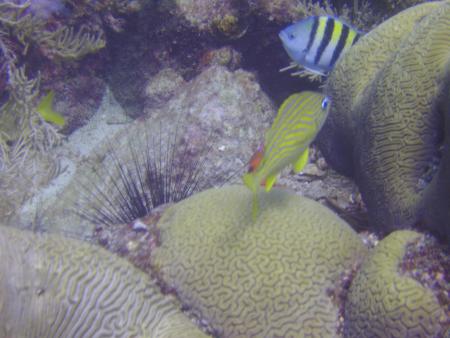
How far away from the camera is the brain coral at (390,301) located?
1941 mm

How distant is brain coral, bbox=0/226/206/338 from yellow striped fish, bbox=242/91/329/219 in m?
1.02

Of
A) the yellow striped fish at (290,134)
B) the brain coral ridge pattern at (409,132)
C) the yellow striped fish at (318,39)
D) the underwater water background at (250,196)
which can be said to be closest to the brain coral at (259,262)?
the underwater water background at (250,196)

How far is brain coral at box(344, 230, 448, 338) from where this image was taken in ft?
6.37

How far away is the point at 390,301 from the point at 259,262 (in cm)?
84

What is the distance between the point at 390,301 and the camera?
80.5 inches

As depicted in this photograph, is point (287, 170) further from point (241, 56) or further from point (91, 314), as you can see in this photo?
point (91, 314)

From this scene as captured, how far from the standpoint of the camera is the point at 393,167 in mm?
2734

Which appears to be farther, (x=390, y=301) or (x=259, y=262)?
(x=259, y=262)

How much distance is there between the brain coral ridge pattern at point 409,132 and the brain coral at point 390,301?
0.33m

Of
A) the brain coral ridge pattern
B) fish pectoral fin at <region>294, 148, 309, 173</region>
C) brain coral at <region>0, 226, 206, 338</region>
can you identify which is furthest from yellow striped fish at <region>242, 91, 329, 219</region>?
brain coral at <region>0, 226, 206, 338</region>

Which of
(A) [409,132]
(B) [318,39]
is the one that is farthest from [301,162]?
(B) [318,39]

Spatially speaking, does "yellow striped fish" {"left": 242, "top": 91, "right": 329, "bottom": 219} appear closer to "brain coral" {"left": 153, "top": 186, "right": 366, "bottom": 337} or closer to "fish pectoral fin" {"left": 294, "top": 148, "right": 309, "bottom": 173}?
"fish pectoral fin" {"left": 294, "top": 148, "right": 309, "bottom": 173}

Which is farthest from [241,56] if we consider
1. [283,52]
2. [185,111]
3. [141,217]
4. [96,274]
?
[96,274]

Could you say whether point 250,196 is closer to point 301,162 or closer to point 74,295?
point 301,162
